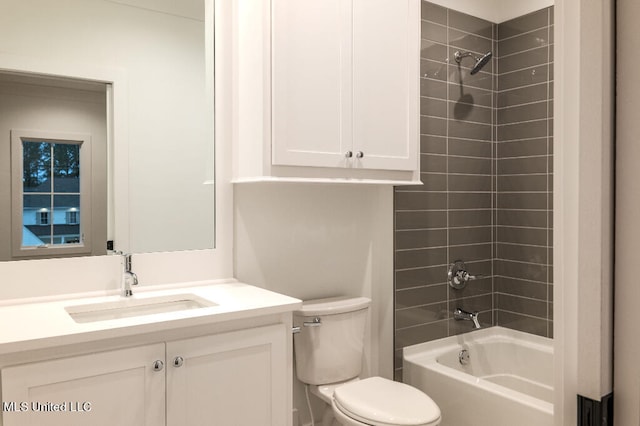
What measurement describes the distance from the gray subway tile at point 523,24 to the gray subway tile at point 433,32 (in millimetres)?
469

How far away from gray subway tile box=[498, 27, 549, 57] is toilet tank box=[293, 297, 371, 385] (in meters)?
1.76

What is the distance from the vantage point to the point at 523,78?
2982 millimetres

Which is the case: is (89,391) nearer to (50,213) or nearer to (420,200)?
(50,213)

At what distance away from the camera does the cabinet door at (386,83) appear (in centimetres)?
219

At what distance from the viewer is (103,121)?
1.94 metres

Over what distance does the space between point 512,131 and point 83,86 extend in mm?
2286

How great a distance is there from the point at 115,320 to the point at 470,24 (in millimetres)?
2473

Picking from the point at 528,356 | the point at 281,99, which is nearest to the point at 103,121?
the point at 281,99

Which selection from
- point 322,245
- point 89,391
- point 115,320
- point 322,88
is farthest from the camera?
point 322,245

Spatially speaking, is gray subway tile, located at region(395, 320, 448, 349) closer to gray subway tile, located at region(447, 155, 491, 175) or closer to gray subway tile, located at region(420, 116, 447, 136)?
gray subway tile, located at region(447, 155, 491, 175)

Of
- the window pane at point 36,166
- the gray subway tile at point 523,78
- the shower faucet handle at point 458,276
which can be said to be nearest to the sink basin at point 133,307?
the window pane at point 36,166

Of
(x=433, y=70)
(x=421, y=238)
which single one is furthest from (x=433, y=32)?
(x=421, y=238)

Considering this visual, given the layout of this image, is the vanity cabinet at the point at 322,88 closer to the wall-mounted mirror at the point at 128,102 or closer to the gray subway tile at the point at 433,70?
the wall-mounted mirror at the point at 128,102

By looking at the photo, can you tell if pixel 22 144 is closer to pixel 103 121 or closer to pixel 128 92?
pixel 103 121
